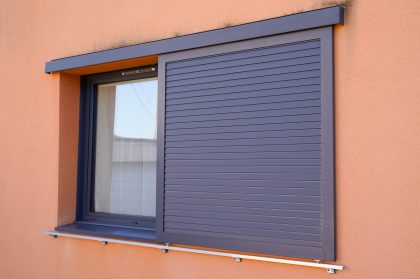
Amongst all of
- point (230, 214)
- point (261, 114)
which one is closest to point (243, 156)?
point (261, 114)

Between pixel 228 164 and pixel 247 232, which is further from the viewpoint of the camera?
pixel 228 164

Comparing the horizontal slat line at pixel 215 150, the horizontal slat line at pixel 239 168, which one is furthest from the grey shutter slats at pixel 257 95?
the horizontal slat line at pixel 239 168

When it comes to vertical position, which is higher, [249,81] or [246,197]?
[249,81]

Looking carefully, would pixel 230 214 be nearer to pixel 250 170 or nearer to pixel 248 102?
pixel 250 170

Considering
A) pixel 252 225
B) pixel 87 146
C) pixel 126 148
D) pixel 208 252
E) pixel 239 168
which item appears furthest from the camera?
pixel 87 146

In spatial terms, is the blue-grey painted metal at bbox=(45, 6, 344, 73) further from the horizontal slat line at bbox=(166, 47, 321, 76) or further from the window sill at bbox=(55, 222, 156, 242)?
the window sill at bbox=(55, 222, 156, 242)

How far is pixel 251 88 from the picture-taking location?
3713 mm

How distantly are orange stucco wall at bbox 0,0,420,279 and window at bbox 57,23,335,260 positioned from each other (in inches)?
5.0

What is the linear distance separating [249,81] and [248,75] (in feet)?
0.15

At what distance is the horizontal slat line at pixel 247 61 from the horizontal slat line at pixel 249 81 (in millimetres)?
114

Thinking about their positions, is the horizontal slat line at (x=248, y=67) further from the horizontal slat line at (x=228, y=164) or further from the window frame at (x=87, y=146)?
the window frame at (x=87, y=146)

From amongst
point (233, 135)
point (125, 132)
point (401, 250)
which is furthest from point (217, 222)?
point (125, 132)

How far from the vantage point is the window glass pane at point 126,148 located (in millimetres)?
4840

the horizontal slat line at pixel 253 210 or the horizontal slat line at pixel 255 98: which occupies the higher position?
the horizontal slat line at pixel 255 98
